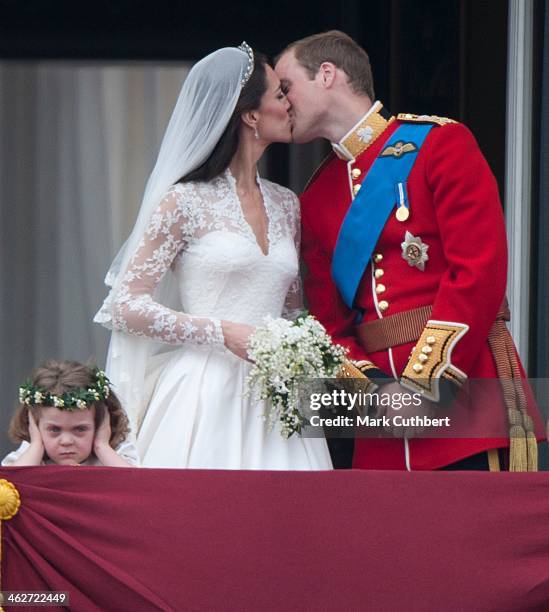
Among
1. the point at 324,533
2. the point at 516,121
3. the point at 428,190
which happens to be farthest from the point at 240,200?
the point at 516,121

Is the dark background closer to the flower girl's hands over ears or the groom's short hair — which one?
the groom's short hair

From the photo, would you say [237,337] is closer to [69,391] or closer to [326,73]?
[69,391]

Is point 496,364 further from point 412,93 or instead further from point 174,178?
point 412,93

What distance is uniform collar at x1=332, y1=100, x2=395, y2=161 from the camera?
431 cm

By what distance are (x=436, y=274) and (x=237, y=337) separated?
0.53 m

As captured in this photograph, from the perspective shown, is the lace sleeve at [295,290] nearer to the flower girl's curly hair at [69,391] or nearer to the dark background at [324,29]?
the flower girl's curly hair at [69,391]

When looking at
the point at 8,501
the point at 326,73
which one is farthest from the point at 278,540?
the point at 326,73

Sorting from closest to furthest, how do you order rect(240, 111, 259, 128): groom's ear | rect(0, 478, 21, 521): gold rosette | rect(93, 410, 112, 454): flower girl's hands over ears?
rect(0, 478, 21, 521): gold rosette
rect(93, 410, 112, 454): flower girl's hands over ears
rect(240, 111, 259, 128): groom's ear

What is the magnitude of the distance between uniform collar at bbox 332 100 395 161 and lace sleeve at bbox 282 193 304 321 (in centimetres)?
22

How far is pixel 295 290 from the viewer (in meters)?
4.39

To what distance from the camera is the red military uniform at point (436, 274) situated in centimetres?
399

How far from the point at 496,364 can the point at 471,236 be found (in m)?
0.34

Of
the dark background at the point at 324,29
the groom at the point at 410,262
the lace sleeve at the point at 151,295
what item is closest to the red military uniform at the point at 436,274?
the groom at the point at 410,262

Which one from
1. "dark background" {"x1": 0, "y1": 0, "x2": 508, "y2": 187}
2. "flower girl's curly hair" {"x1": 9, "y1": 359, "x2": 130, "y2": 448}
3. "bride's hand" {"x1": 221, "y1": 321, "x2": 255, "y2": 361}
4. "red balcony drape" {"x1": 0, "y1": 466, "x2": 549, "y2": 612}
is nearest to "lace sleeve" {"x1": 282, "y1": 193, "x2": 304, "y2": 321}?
"bride's hand" {"x1": 221, "y1": 321, "x2": 255, "y2": 361}
